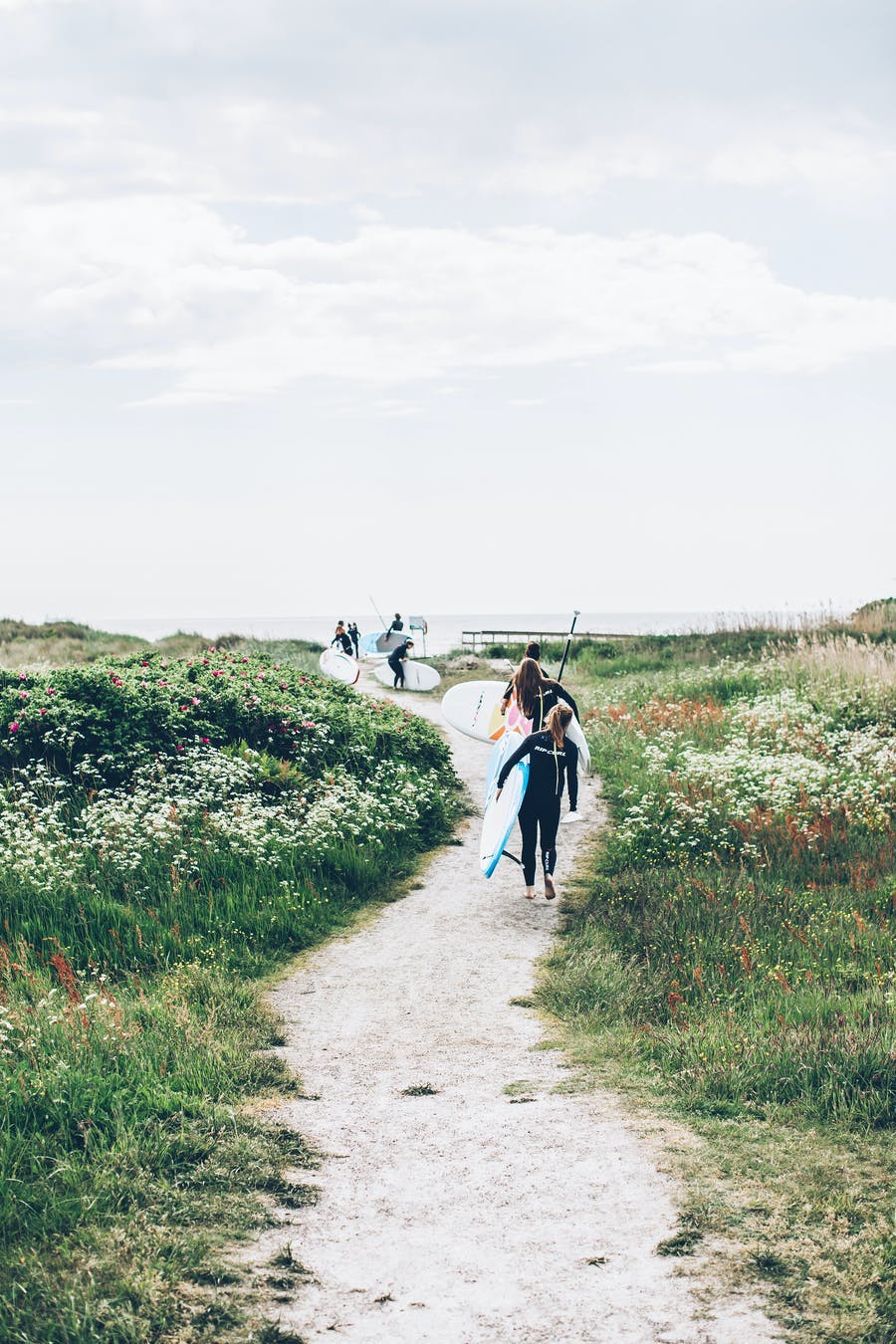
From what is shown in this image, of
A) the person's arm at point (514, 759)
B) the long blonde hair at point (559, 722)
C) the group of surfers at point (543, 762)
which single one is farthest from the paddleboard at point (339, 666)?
the long blonde hair at point (559, 722)

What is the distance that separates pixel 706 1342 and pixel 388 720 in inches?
535

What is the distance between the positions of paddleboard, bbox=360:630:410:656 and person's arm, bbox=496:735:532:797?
20823mm

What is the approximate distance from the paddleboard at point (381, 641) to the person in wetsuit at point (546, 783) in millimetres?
20521

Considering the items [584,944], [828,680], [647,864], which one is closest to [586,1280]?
[584,944]

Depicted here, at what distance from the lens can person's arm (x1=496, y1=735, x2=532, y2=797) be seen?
10539 millimetres

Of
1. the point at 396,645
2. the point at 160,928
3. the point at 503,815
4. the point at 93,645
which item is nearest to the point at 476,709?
the point at 503,815

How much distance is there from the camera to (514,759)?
1062 cm

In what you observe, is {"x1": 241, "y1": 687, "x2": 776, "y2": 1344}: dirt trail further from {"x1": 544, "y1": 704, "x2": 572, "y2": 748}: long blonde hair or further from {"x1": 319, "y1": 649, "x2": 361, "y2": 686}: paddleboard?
{"x1": 319, "y1": 649, "x2": 361, "y2": 686}: paddleboard

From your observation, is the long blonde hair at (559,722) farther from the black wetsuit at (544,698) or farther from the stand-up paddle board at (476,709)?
the stand-up paddle board at (476,709)

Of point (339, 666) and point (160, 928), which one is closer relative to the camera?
point (160, 928)

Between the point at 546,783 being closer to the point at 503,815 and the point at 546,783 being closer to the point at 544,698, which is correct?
the point at 503,815

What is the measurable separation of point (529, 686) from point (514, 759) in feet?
3.13

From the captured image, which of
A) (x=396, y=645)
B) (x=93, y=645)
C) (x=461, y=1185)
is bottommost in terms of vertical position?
(x=461, y=1185)

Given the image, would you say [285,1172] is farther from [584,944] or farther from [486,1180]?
[584,944]
